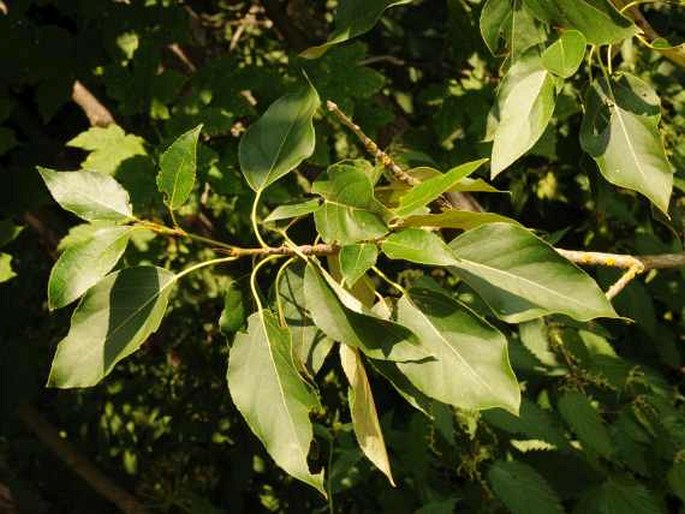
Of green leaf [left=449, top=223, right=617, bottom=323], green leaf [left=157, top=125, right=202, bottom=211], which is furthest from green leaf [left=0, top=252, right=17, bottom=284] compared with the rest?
green leaf [left=449, top=223, right=617, bottom=323]

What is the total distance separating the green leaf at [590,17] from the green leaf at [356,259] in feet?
1.47

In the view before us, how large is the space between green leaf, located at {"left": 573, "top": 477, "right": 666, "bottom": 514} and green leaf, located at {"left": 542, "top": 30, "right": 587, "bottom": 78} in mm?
890

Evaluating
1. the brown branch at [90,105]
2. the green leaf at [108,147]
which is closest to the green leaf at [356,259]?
the green leaf at [108,147]

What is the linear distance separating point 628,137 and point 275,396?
2.07ft

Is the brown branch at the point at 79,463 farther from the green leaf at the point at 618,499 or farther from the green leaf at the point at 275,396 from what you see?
the green leaf at the point at 275,396

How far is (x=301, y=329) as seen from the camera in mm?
1279

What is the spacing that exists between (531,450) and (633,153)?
846mm

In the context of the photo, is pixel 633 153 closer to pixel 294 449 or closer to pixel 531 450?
pixel 294 449

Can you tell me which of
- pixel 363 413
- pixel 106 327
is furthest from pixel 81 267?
pixel 363 413

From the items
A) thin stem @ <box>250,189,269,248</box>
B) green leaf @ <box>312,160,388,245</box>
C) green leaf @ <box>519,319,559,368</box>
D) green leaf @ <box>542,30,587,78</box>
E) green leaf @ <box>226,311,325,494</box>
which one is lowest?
green leaf @ <box>519,319,559,368</box>

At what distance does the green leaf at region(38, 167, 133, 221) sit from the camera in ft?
3.71

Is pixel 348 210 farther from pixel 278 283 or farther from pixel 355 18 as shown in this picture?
pixel 355 18

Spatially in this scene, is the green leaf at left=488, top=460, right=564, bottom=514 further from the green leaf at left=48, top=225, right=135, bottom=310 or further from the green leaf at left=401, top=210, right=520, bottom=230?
the green leaf at left=48, top=225, right=135, bottom=310

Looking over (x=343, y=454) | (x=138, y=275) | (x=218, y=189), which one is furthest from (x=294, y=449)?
(x=218, y=189)
